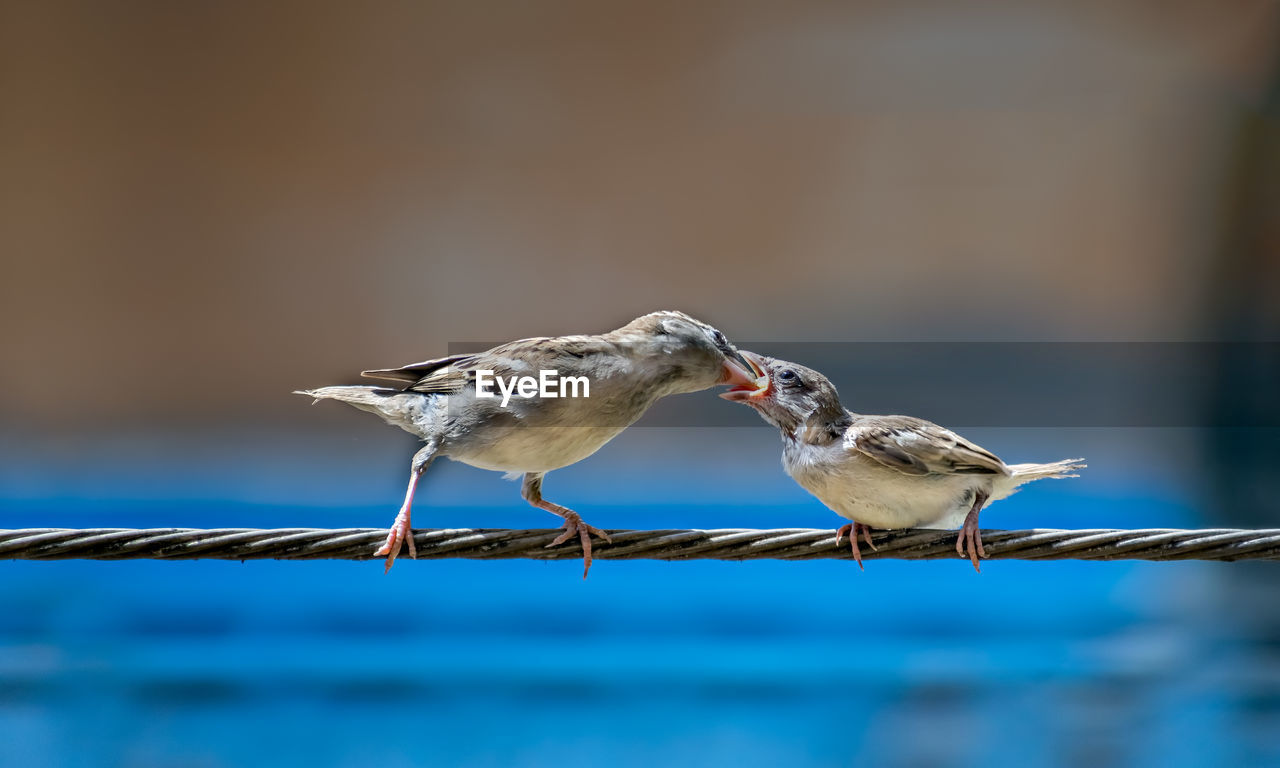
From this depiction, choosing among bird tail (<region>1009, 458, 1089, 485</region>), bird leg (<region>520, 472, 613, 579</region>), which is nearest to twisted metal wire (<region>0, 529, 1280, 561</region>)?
bird leg (<region>520, 472, 613, 579</region>)

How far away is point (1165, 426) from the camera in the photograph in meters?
9.44

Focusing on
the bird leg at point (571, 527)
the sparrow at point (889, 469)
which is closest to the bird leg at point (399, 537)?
the bird leg at point (571, 527)

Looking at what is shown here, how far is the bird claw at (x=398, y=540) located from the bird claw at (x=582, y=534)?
447 mm

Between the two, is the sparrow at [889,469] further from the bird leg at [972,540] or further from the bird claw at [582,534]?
the bird claw at [582,534]

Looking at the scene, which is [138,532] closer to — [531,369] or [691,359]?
[531,369]

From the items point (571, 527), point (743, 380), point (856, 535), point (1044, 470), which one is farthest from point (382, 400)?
point (1044, 470)

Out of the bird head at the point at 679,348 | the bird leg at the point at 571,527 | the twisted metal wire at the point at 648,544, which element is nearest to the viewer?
the twisted metal wire at the point at 648,544

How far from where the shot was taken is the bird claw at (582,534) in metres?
3.12

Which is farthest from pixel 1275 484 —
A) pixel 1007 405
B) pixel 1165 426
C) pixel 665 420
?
pixel 665 420

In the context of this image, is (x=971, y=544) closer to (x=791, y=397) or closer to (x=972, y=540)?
(x=972, y=540)

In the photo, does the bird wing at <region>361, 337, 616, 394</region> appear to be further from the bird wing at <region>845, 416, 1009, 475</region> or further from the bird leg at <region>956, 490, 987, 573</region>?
the bird leg at <region>956, 490, 987, 573</region>

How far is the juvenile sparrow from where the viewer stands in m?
3.26

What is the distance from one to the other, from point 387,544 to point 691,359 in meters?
1.27

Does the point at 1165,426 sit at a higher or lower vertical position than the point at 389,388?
lower
